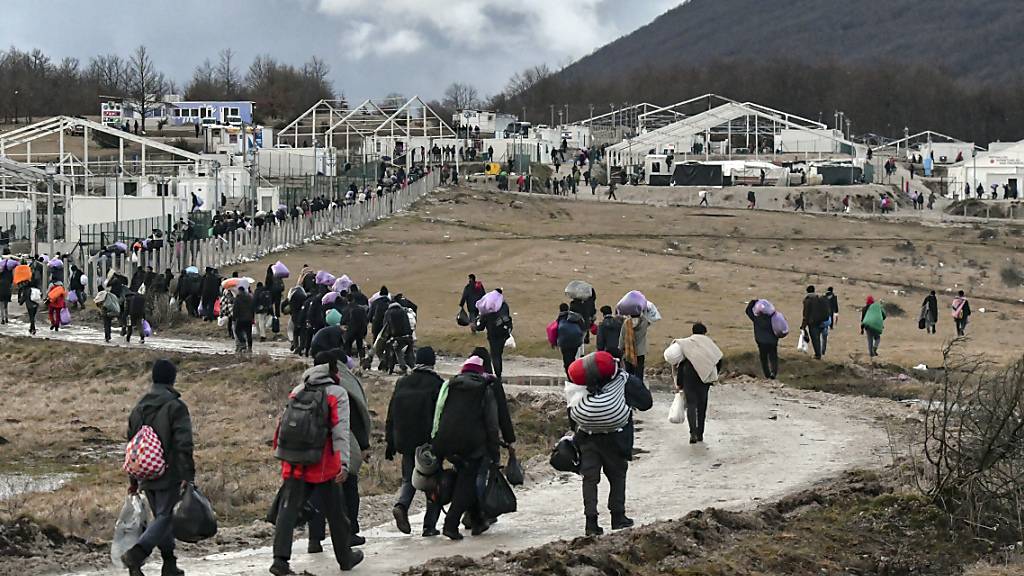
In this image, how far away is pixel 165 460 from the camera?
11.2 m

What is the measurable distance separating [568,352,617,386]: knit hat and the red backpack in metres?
3.50

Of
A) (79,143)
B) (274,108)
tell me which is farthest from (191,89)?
(79,143)

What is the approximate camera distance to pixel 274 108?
5679 inches

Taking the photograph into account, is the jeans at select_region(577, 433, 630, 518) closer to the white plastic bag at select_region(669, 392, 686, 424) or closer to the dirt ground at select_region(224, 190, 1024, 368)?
the white plastic bag at select_region(669, 392, 686, 424)

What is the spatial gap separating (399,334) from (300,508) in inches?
554

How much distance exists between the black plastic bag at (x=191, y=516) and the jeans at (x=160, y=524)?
0.18 feet

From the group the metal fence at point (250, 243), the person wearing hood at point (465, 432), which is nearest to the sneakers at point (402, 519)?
the person wearing hood at point (465, 432)

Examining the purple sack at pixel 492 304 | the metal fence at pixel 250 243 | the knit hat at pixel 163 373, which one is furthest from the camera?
the metal fence at pixel 250 243

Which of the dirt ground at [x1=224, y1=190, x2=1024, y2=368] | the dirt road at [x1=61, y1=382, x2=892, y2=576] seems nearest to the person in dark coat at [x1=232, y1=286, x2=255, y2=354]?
the dirt ground at [x1=224, y1=190, x2=1024, y2=368]

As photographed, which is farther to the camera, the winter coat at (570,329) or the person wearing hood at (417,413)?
the winter coat at (570,329)

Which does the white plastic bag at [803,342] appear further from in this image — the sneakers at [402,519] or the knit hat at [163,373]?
the knit hat at [163,373]

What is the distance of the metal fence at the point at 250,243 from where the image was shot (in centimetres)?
3962

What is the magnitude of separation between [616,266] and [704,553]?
37.0 m

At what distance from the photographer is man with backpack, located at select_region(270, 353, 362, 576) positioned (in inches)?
453
